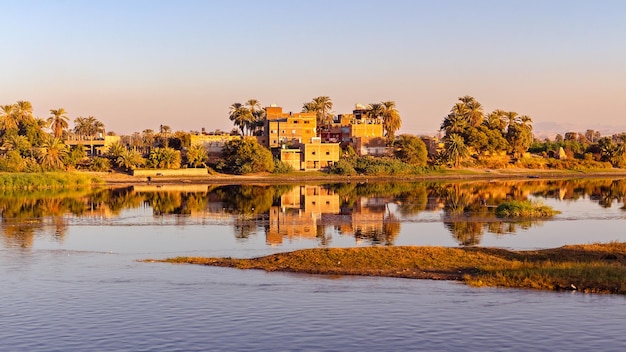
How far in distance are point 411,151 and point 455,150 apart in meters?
8.14

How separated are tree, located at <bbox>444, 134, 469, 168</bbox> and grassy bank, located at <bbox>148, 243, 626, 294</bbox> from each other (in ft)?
332

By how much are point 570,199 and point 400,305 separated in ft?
198

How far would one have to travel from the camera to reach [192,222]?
6119 cm

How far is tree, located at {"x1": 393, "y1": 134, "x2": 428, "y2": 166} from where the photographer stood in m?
143

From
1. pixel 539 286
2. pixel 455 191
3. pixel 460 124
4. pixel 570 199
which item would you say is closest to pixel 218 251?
pixel 539 286

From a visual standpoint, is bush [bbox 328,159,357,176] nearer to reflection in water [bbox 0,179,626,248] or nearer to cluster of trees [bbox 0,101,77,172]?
reflection in water [bbox 0,179,626,248]

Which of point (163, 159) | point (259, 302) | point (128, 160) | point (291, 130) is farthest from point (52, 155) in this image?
point (259, 302)

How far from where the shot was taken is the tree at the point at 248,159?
131m

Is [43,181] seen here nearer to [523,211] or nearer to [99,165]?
[99,165]

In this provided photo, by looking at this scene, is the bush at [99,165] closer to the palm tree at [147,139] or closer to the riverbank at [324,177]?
the riverbank at [324,177]

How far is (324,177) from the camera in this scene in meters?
130

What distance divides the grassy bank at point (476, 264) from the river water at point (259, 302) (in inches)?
44.1

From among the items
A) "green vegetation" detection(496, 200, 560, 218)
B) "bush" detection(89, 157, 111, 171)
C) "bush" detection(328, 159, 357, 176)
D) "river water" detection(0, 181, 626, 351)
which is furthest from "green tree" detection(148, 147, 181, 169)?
"green vegetation" detection(496, 200, 560, 218)

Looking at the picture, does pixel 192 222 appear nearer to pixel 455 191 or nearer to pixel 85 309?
pixel 85 309
